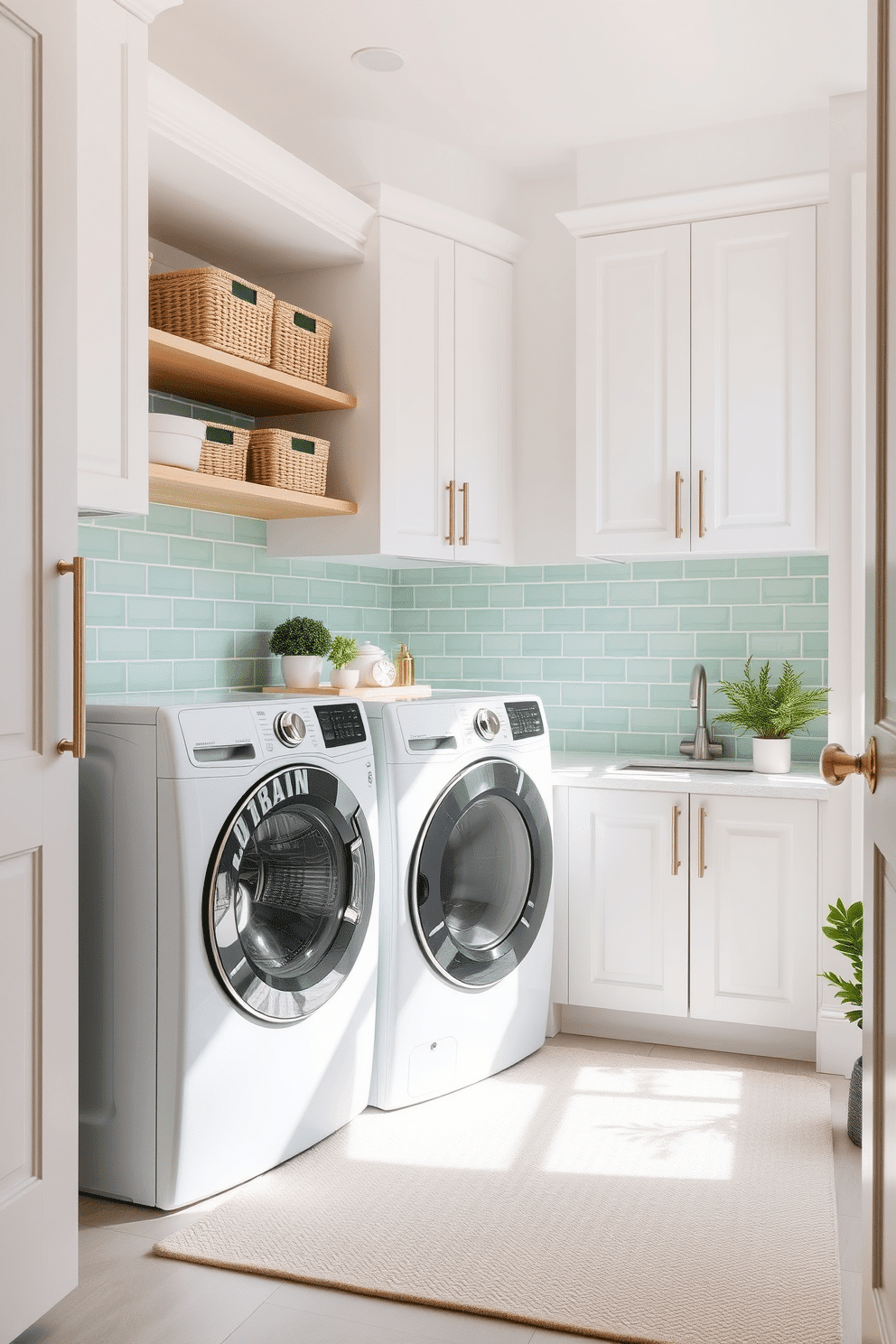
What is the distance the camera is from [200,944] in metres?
2.23

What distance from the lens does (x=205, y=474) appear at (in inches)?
→ 107

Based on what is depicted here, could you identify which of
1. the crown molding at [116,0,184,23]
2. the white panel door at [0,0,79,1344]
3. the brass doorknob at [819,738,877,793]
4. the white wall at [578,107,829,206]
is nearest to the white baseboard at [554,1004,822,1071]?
the white panel door at [0,0,79,1344]

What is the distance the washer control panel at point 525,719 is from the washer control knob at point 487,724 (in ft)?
0.24

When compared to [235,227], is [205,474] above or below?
below

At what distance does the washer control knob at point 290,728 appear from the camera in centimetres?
244

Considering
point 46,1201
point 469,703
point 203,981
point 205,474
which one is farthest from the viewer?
point 469,703

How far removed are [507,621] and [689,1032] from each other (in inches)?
59.0

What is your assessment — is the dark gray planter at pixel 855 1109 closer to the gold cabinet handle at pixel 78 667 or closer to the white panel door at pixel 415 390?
the white panel door at pixel 415 390

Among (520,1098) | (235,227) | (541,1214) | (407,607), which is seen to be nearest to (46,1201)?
(541,1214)

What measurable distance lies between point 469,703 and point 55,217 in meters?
1.56

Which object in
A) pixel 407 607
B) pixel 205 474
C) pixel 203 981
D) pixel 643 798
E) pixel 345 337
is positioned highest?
pixel 345 337

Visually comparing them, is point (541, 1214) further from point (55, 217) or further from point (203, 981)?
point (55, 217)

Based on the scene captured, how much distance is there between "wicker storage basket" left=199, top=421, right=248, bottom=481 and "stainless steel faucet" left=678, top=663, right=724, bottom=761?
1.56 meters

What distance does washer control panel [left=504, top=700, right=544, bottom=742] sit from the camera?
3088 millimetres
